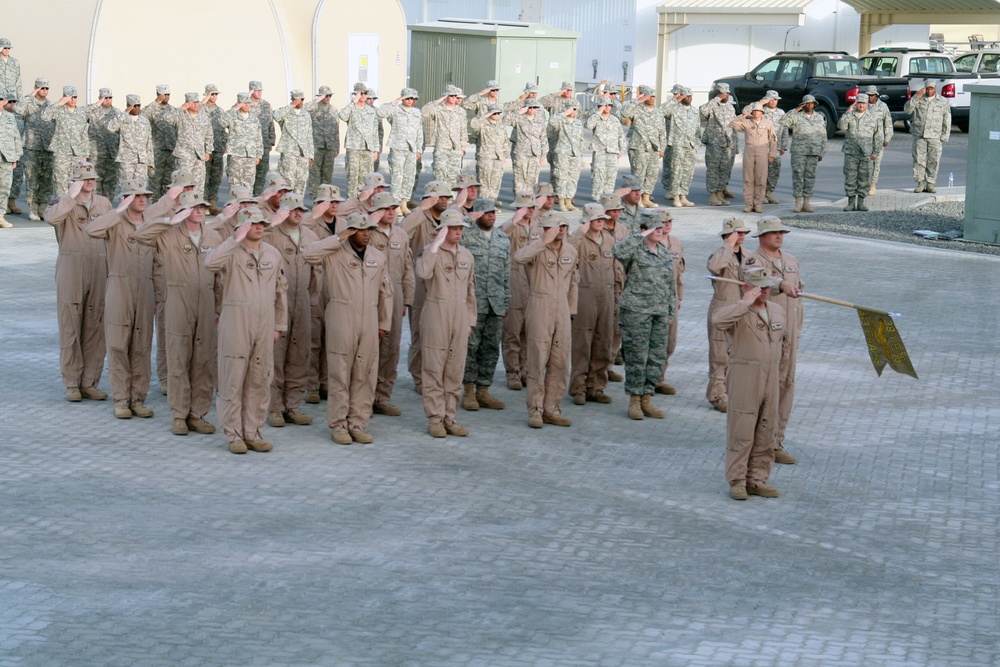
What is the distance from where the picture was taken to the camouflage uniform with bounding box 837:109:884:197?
22.8 metres

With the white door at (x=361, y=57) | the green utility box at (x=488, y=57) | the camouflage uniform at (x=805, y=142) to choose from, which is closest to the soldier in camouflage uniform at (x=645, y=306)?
the camouflage uniform at (x=805, y=142)

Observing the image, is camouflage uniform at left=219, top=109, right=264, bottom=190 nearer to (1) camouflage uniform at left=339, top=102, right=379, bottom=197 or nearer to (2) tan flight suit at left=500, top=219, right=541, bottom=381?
(1) camouflage uniform at left=339, top=102, right=379, bottom=197

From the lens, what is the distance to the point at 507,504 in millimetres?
9625

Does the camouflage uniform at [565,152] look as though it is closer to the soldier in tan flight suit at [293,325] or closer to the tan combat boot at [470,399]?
the tan combat boot at [470,399]

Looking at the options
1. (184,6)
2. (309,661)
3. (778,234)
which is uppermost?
(184,6)

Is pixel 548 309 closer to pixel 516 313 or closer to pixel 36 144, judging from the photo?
pixel 516 313

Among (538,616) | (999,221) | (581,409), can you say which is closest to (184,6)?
(999,221)

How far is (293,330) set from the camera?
11562mm

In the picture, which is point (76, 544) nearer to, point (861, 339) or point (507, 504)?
point (507, 504)

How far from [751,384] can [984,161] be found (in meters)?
11.2

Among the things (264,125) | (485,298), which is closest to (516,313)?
(485,298)

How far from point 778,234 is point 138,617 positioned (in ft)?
17.3

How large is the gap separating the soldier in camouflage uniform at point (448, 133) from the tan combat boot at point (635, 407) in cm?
1042

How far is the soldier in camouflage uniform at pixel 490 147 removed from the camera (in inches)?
851
